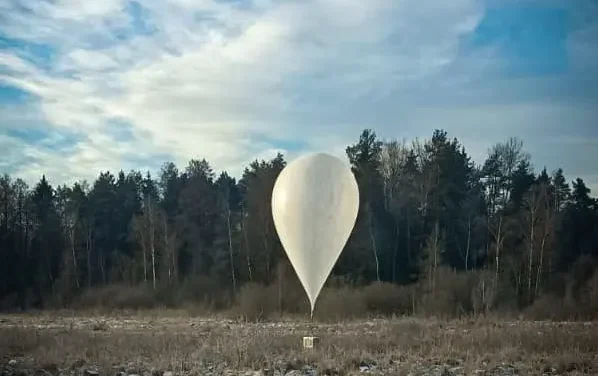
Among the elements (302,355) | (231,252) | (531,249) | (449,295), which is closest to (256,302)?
(231,252)

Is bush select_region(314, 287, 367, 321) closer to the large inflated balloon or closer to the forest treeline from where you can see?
the forest treeline

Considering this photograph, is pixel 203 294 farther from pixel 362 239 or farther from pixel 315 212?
pixel 315 212

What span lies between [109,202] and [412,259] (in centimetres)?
2548

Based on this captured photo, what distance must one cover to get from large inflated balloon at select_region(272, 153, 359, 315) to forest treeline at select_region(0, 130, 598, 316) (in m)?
19.5

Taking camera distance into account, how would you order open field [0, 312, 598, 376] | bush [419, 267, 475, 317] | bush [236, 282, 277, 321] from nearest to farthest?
open field [0, 312, 598, 376] < bush [419, 267, 475, 317] < bush [236, 282, 277, 321]

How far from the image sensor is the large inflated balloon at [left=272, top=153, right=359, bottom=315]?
17688 mm

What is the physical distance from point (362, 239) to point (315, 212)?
27585 millimetres

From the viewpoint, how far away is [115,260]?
53.0m

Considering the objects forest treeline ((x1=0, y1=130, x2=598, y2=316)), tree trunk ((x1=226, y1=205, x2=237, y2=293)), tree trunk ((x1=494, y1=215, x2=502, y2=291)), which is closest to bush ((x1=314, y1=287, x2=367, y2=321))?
forest treeline ((x1=0, y1=130, x2=598, y2=316))

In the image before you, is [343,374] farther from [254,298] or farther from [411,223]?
[411,223]

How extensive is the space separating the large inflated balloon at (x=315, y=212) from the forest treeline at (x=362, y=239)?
64.0ft

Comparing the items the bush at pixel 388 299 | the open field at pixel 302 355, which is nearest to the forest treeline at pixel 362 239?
the bush at pixel 388 299

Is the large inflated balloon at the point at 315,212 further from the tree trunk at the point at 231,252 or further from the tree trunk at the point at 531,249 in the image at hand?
the tree trunk at the point at 231,252

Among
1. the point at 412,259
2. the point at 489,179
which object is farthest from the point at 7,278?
the point at 489,179
